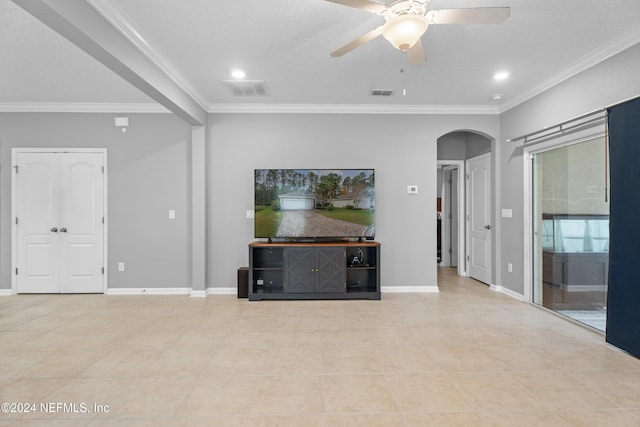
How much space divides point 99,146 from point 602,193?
6119 mm

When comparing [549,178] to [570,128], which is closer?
[570,128]

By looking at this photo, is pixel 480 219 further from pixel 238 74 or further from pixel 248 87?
pixel 238 74

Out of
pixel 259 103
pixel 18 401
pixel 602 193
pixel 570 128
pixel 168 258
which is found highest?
pixel 259 103

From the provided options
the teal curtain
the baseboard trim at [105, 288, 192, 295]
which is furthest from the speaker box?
the teal curtain

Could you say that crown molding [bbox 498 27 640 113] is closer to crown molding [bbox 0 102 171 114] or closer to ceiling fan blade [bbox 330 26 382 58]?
ceiling fan blade [bbox 330 26 382 58]

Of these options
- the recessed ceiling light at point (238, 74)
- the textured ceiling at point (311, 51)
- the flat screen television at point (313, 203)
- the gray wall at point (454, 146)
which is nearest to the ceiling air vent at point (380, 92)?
the textured ceiling at point (311, 51)

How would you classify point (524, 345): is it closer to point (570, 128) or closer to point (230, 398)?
point (570, 128)

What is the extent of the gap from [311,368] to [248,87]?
3.22 meters

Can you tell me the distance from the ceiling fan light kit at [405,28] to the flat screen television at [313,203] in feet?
8.58

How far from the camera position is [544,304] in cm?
417

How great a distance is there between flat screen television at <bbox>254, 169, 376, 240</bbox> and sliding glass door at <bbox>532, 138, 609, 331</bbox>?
2084 millimetres

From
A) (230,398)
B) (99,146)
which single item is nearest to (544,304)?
(230,398)

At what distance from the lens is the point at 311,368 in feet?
8.59

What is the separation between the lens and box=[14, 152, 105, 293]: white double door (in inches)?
189
